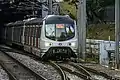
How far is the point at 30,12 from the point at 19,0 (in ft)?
18.6

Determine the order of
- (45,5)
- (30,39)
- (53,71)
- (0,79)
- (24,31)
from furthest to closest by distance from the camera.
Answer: (45,5), (24,31), (30,39), (53,71), (0,79)

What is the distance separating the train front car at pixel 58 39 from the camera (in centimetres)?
2077

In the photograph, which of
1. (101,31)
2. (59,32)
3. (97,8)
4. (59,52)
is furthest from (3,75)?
(97,8)

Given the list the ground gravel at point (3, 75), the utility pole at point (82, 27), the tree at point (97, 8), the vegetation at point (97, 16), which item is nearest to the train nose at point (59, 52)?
the utility pole at point (82, 27)

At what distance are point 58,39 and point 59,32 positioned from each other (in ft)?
1.40

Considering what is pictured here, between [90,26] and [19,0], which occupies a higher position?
[19,0]

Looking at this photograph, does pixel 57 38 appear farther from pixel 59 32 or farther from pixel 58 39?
pixel 59 32

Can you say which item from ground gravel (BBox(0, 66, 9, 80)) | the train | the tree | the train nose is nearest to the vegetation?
the tree

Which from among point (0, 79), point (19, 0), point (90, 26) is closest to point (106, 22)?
point (90, 26)

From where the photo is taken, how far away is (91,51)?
24.0m

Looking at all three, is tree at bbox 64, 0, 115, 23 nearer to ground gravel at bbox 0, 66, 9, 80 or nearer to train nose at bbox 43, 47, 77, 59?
train nose at bbox 43, 47, 77, 59

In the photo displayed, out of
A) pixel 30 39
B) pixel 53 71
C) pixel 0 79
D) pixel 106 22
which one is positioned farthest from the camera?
pixel 106 22

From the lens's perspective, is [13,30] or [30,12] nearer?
[13,30]

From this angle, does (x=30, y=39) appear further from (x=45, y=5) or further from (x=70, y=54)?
(x=45, y=5)
